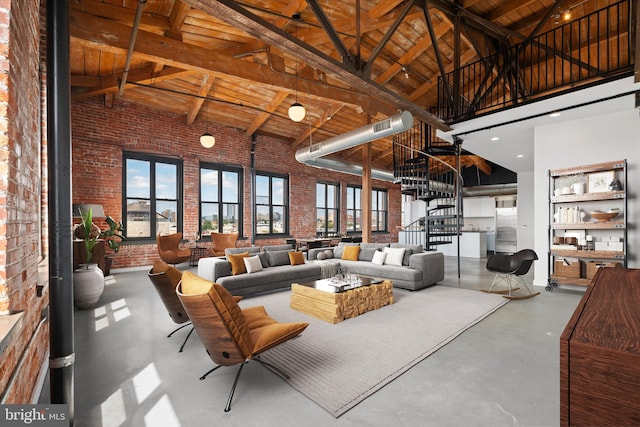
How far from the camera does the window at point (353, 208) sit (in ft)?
41.9

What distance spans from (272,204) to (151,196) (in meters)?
3.67

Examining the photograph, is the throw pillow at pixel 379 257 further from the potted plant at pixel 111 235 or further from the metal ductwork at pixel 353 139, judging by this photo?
the potted plant at pixel 111 235

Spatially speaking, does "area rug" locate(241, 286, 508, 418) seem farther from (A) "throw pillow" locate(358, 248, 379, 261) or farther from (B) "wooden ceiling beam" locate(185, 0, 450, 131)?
(B) "wooden ceiling beam" locate(185, 0, 450, 131)

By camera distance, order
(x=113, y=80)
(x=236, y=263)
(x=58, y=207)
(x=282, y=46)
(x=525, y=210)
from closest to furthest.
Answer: (x=58, y=207) → (x=282, y=46) → (x=236, y=263) → (x=113, y=80) → (x=525, y=210)

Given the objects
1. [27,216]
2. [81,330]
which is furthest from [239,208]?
[27,216]

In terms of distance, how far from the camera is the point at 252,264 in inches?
208

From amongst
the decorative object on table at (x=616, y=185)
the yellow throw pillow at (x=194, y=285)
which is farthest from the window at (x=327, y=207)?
the yellow throw pillow at (x=194, y=285)

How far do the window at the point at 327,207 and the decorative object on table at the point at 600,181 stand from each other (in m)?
7.67

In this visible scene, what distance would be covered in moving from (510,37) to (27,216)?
8.44m

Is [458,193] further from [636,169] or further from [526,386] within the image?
[526,386]

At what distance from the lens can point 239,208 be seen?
31.2ft

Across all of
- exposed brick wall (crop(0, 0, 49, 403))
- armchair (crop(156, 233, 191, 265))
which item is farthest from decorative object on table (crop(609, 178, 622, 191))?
armchair (crop(156, 233, 191, 265))

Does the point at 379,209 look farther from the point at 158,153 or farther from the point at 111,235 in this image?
the point at 111,235

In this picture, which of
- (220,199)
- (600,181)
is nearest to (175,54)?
(220,199)
